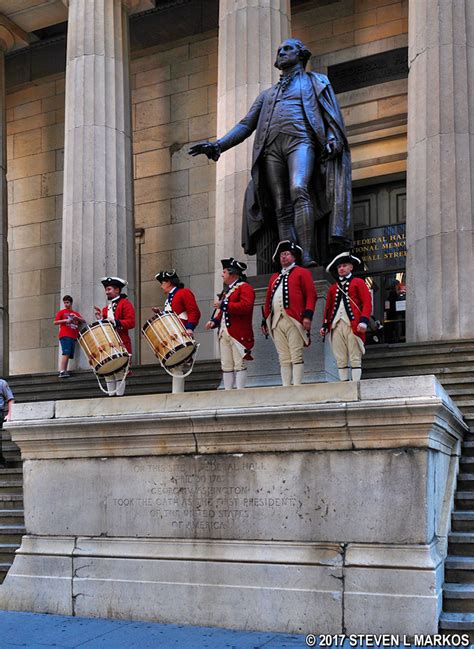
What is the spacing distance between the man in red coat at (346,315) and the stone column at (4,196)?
43.8ft

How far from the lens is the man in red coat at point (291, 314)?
917 cm

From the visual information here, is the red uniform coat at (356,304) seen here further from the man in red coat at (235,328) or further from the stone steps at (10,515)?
the stone steps at (10,515)

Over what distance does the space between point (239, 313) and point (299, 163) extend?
2.25 meters

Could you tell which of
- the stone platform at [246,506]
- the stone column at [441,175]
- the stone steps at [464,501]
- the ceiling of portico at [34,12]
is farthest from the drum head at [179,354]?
the ceiling of portico at [34,12]

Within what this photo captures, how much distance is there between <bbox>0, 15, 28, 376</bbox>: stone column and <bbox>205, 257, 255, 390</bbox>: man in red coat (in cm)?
1242

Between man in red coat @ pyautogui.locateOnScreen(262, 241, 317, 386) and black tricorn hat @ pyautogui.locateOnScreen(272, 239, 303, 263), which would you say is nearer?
man in red coat @ pyautogui.locateOnScreen(262, 241, 317, 386)

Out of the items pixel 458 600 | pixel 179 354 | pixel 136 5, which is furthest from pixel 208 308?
pixel 458 600

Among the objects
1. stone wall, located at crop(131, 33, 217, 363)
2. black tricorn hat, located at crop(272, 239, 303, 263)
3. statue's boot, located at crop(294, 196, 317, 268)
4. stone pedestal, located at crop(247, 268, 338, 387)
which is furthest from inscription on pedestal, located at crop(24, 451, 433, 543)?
stone wall, located at crop(131, 33, 217, 363)

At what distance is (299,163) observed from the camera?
10.5 meters

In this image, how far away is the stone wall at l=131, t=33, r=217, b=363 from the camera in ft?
74.0

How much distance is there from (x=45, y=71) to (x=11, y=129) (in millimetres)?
2070

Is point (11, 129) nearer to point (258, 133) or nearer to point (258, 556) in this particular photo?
point (258, 133)

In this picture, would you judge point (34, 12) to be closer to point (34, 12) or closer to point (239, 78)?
point (34, 12)

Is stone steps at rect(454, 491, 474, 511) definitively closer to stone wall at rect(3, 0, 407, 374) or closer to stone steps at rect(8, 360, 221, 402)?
stone steps at rect(8, 360, 221, 402)
